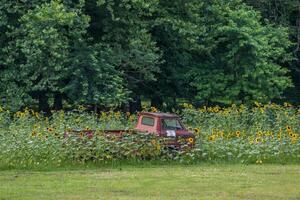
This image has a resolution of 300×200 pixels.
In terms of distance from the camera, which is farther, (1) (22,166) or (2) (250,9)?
(2) (250,9)

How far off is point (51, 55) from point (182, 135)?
357 inches

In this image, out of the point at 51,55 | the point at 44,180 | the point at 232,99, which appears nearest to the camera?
the point at 44,180

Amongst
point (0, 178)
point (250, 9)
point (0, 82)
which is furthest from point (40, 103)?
point (0, 178)

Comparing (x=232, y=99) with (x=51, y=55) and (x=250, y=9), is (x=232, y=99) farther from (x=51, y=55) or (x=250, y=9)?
(x=51, y=55)

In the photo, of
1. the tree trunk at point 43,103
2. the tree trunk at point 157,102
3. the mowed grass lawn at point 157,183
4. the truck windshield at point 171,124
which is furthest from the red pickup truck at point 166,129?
the tree trunk at point 157,102

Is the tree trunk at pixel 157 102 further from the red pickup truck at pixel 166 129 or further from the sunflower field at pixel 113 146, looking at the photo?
the red pickup truck at pixel 166 129

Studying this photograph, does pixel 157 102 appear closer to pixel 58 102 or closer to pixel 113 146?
pixel 58 102

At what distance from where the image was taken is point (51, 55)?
26.0 metres

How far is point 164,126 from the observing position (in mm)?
19328

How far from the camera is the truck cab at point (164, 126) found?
18703mm

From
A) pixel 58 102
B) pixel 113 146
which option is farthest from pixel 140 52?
pixel 113 146

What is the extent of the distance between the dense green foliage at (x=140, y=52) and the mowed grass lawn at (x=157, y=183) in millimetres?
10897

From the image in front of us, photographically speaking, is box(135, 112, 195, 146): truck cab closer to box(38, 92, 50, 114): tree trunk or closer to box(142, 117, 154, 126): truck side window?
box(142, 117, 154, 126): truck side window

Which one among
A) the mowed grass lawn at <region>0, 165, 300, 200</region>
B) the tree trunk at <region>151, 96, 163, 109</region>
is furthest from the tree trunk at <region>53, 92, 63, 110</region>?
the mowed grass lawn at <region>0, 165, 300, 200</region>
